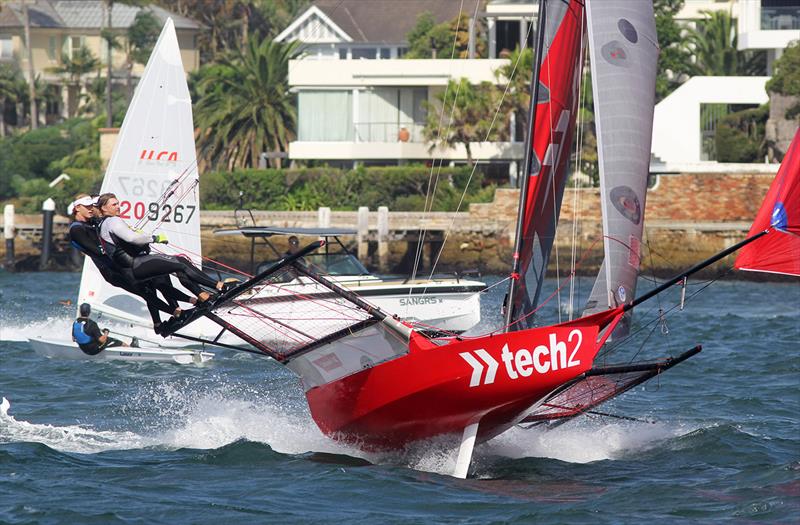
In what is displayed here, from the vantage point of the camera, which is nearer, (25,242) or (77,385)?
(77,385)

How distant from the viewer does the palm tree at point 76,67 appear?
6581 cm

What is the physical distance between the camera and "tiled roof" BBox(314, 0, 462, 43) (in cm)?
5500

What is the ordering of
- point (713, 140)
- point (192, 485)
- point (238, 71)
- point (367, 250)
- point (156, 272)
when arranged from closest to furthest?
point (192, 485)
point (156, 272)
point (367, 250)
point (713, 140)
point (238, 71)

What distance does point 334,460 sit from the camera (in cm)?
1123

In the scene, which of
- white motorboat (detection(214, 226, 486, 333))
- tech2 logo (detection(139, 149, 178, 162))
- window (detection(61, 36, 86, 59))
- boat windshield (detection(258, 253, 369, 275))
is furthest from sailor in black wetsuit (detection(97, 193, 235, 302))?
window (detection(61, 36, 86, 59))

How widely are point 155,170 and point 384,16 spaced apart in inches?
1577

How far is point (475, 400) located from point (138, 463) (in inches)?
115

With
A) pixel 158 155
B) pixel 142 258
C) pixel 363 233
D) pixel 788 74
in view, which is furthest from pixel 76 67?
pixel 142 258

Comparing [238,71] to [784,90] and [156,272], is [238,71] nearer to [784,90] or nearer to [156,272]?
[784,90]

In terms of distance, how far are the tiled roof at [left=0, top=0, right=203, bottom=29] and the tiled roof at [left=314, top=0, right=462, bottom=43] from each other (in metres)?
14.6

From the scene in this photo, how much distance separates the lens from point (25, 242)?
1569 inches

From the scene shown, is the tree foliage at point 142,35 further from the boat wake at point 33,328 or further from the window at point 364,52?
the boat wake at point 33,328

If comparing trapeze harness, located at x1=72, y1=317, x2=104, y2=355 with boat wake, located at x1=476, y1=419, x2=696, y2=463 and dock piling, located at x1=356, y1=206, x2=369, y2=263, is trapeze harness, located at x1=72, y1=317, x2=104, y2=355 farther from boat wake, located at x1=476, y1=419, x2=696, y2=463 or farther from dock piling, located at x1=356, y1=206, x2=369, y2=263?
dock piling, located at x1=356, y1=206, x2=369, y2=263

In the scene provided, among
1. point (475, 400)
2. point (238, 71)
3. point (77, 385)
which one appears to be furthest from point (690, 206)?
point (475, 400)
